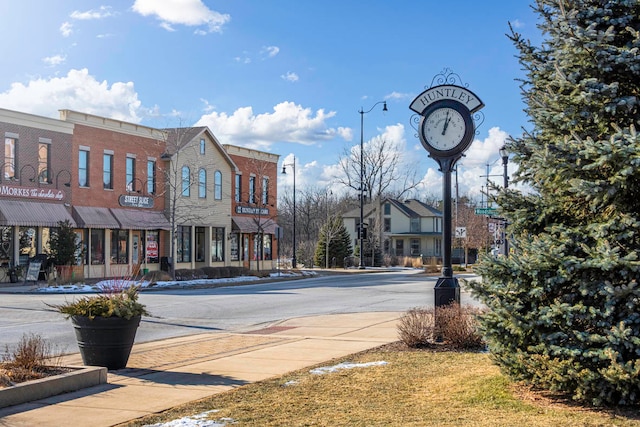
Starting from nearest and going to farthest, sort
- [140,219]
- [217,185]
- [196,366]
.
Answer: [196,366] → [140,219] → [217,185]

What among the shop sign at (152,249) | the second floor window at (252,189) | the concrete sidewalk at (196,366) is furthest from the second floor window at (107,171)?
the concrete sidewalk at (196,366)

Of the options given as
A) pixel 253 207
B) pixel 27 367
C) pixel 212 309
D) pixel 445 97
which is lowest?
pixel 212 309

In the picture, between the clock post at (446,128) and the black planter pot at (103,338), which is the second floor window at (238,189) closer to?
the clock post at (446,128)

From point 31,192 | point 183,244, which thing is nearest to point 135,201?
point 183,244

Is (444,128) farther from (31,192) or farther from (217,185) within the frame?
(217,185)

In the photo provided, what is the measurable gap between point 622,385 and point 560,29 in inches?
125

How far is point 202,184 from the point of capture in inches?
1702

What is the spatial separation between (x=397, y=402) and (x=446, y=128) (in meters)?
6.05

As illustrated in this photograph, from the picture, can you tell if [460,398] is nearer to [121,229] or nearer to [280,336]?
[280,336]

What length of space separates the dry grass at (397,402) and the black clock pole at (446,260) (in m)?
2.50

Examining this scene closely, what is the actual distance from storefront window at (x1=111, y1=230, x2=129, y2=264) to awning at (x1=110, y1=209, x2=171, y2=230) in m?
0.76

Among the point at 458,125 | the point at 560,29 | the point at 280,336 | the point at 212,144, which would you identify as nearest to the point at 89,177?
the point at 212,144

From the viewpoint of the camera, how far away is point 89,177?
35.4m

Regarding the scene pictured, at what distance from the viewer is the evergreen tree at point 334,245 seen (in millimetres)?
55125
